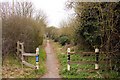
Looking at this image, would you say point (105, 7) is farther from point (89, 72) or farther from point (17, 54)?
point (17, 54)

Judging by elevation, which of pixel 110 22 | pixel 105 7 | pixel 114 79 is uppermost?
pixel 105 7

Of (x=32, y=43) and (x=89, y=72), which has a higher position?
(x=32, y=43)

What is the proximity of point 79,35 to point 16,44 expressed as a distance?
12.1 feet

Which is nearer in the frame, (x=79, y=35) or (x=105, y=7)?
(x=105, y=7)

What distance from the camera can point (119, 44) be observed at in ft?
23.1

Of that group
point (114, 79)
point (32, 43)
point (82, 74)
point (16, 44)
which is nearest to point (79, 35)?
point (32, 43)

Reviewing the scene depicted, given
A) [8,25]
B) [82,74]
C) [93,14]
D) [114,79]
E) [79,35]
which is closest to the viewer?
[114,79]

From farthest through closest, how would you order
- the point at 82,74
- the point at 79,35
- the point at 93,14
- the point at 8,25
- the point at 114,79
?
1. the point at 79,35
2. the point at 8,25
3. the point at 93,14
4. the point at 82,74
5. the point at 114,79

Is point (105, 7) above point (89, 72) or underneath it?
above

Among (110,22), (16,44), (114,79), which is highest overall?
(110,22)

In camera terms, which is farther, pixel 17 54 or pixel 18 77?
pixel 17 54

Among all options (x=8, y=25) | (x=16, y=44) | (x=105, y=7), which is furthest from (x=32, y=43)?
(x=105, y=7)

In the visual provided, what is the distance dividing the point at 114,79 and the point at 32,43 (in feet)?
22.5

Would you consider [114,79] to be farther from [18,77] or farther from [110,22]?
[18,77]
